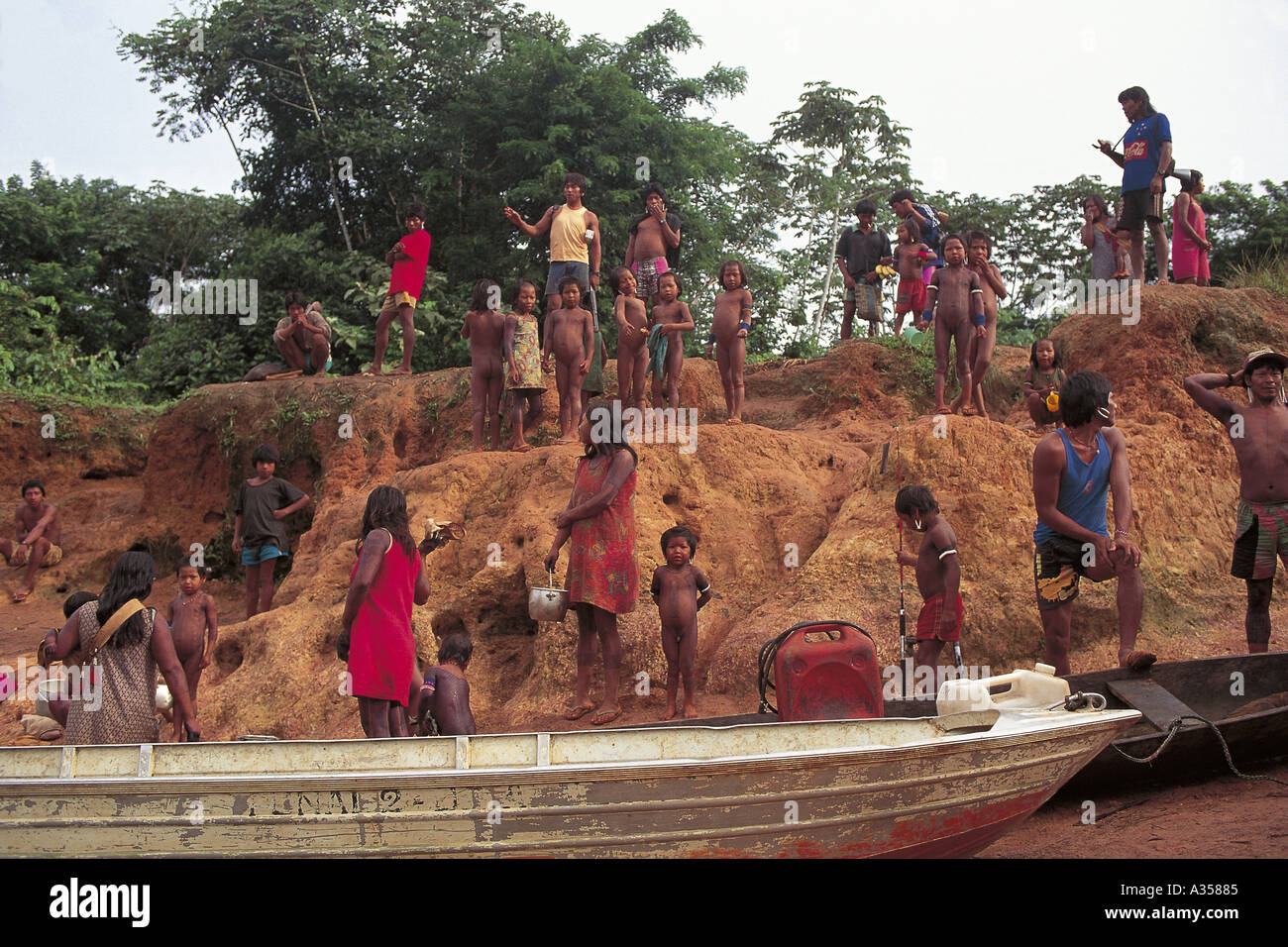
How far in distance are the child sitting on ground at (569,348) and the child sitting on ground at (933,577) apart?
3822mm

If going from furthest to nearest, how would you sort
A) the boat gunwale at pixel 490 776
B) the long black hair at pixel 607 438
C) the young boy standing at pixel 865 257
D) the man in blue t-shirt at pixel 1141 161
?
the young boy standing at pixel 865 257
the man in blue t-shirt at pixel 1141 161
the long black hair at pixel 607 438
the boat gunwale at pixel 490 776

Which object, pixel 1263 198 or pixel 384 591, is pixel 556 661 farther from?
pixel 1263 198

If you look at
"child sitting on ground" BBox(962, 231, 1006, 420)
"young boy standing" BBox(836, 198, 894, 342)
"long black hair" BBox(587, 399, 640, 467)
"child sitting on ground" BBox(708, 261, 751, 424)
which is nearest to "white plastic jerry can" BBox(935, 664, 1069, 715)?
"long black hair" BBox(587, 399, 640, 467)

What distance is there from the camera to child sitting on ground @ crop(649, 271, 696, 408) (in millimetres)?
9961

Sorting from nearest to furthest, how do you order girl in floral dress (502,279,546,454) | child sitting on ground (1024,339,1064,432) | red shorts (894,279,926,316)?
child sitting on ground (1024,339,1064,432) → girl in floral dress (502,279,546,454) → red shorts (894,279,926,316)

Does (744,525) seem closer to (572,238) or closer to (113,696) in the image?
(572,238)

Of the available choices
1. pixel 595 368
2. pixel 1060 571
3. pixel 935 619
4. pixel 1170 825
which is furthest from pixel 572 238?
pixel 1170 825

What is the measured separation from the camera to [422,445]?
11.7 meters

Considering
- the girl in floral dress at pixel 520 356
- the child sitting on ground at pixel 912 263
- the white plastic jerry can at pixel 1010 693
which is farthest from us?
the child sitting on ground at pixel 912 263

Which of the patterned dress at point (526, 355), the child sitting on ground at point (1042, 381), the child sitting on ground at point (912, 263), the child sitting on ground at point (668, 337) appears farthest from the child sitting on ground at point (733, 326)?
the child sitting on ground at point (912, 263)

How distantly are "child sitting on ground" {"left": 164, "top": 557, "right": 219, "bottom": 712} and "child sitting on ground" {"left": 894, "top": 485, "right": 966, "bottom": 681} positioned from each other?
15.2ft

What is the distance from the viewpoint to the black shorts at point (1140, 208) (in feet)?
35.3

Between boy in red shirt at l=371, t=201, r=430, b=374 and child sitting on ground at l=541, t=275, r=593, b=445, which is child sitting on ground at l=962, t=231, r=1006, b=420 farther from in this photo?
boy in red shirt at l=371, t=201, r=430, b=374

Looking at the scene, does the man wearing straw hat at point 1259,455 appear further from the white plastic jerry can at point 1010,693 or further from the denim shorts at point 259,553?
the denim shorts at point 259,553
